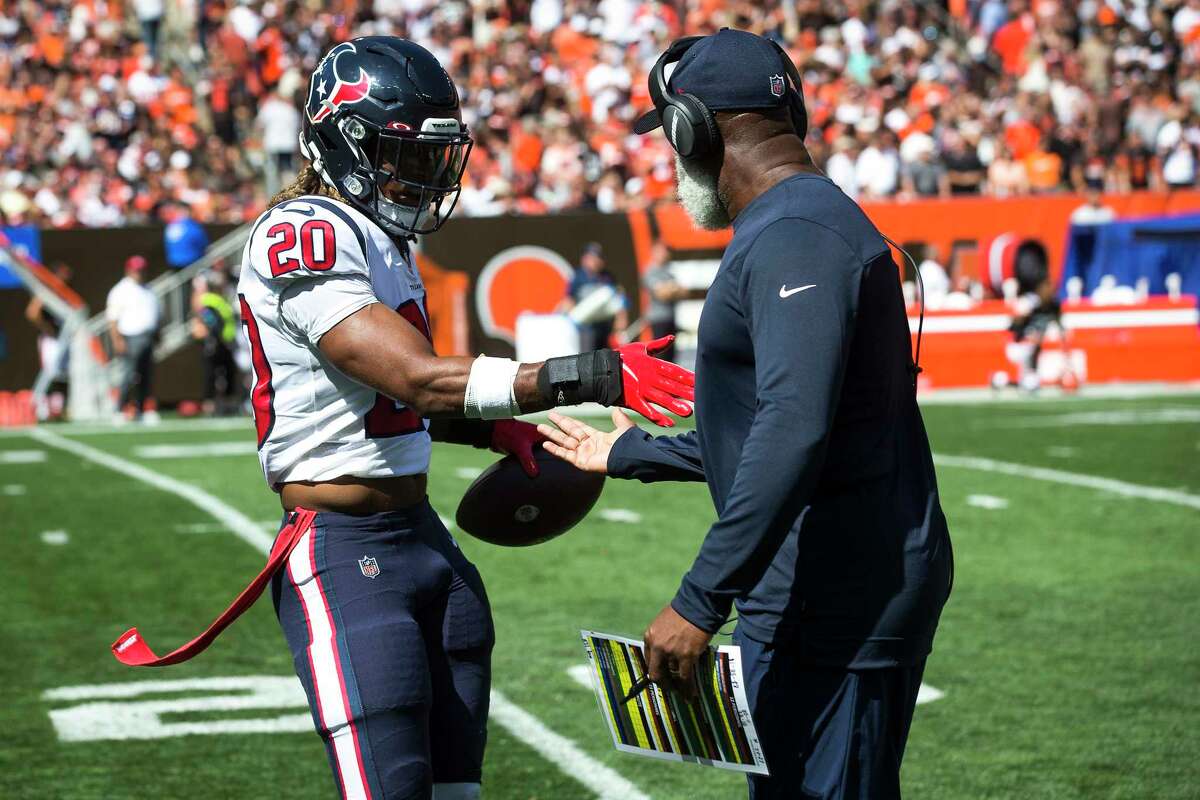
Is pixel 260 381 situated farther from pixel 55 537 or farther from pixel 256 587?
pixel 55 537

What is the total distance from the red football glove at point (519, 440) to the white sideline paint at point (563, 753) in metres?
1.54

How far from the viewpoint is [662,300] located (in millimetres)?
17312

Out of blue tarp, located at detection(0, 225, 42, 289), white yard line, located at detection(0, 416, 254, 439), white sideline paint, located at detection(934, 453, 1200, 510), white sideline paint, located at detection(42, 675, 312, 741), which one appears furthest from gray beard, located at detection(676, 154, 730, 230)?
blue tarp, located at detection(0, 225, 42, 289)

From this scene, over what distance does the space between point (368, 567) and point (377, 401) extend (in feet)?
1.06

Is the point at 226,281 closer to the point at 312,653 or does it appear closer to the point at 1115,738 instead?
the point at 1115,738

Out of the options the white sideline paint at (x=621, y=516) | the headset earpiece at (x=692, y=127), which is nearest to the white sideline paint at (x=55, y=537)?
the white sideline paint at (x=621, y=516)

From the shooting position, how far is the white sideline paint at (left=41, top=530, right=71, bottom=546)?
924 cm

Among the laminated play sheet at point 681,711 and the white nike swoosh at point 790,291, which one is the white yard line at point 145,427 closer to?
the laminated play sheet at point 681,711

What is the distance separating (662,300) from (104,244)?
19.5 ft

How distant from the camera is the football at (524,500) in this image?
3713mm

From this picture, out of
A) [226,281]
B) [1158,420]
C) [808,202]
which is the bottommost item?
[1158,420]

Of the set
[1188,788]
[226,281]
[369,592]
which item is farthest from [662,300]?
[369,592]

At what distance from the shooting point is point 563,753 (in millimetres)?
5250

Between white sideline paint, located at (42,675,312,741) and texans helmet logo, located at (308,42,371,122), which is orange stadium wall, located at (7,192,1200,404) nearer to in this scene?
white sideline paint, located at (42,675,312,741)
